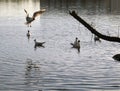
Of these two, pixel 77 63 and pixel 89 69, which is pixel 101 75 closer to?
pixel 89 69

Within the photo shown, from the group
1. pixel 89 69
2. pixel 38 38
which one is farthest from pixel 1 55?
pixel 38 38

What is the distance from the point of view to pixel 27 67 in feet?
90.4

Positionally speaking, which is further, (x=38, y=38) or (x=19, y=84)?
(x=38, y=38)

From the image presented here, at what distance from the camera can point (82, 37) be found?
155ft

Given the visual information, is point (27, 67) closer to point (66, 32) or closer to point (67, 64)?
point (67, 64)

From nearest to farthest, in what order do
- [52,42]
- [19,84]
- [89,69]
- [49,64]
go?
[19,84] < [89,69] < [49,64] < [52,42]

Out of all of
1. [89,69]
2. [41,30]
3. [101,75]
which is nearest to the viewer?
[101,75]

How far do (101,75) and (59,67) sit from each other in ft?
12.0

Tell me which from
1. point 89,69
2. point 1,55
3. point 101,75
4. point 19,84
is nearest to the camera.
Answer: point 19,84

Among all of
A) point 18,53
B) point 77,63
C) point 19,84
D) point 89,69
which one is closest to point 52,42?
point 18,53

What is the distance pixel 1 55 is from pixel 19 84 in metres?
10.9

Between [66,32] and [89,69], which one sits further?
[66,32]

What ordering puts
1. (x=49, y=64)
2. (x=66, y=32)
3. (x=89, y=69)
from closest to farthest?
(x=89, y=69)
(x=49, y=64)
(x=66, y=32)

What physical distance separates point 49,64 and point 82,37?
63.9 feet
